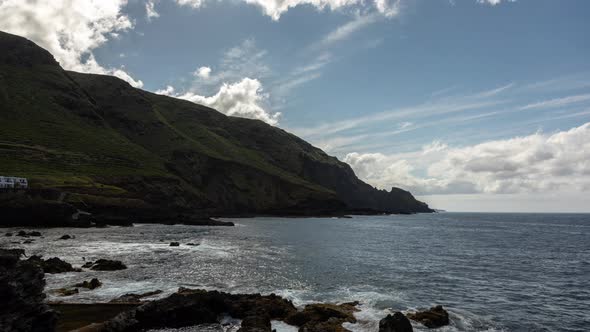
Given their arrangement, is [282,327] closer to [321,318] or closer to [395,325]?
[321,318]

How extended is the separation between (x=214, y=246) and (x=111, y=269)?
28.1 meters

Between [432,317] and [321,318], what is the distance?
8422 millimetres

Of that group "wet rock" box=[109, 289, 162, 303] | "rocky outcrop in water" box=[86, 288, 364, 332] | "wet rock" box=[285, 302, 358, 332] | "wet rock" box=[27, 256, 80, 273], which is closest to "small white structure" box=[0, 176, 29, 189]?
"wet rock" box=[27, 256, 80, 273]

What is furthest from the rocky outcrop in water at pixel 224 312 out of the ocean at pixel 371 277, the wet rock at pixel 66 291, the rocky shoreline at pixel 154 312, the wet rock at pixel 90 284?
the wet rock at pixel 90 284

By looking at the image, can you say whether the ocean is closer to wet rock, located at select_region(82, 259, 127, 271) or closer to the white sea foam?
the white sea foam

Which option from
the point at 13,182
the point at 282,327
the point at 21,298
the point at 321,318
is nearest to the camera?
the point at 21,298

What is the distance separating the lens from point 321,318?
2675 cm

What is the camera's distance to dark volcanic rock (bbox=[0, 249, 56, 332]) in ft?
57.3

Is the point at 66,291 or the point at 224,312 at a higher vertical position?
the point at 66,291

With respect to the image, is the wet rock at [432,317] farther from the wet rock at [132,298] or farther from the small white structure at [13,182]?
the small white structure at [13,182]

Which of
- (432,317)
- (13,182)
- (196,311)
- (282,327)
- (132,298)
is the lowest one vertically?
(282,327)

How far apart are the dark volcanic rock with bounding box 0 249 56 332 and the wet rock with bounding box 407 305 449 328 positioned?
23.8 m

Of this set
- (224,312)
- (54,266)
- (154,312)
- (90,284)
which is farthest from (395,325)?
(54,266)

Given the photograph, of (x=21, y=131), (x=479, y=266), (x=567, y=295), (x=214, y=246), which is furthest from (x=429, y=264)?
(x=21, y=131)
